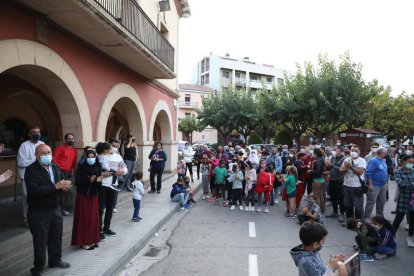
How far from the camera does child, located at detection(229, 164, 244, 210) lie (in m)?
10.5

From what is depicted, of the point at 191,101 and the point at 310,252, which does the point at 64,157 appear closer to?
the point at 310,252

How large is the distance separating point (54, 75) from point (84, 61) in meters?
1.37

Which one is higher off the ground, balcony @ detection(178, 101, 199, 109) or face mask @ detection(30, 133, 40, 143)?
balcony @ detection(178, 101, 199, 109)

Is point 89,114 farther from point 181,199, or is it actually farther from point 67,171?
point 181,199

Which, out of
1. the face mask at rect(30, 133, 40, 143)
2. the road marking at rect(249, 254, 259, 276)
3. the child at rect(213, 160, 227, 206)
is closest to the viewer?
the road marking at rect(249, 254, 259, 276)

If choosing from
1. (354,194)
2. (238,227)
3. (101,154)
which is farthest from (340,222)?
(101,154)

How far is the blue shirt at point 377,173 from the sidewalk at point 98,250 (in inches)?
196

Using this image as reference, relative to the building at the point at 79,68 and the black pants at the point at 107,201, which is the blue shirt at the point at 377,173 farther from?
the building at the point at 79,68

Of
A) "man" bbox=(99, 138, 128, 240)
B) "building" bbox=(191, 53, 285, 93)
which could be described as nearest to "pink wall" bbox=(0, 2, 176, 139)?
"man" bbox=(99, 138, 128, 240)

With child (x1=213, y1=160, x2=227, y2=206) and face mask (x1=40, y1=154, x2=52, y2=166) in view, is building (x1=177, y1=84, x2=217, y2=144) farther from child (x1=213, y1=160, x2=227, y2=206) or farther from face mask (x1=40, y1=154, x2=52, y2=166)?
face mask (x1=40, y1=154, x2=52, y2=166)

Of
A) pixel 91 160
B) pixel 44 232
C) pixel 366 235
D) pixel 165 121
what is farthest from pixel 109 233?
pixel 165 121

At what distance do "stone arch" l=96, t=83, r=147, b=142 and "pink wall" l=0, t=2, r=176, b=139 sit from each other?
0.48ft

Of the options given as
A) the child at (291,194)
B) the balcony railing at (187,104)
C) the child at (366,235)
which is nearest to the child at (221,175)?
the child at (291,194)

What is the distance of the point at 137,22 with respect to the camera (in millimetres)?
9680
